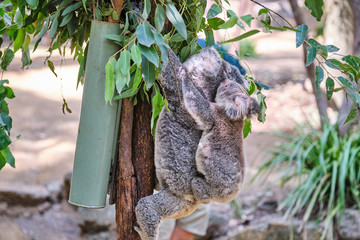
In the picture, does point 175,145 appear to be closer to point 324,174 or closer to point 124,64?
point 124,64

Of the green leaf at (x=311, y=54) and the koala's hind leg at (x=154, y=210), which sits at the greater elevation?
the green leaf at (x=311, y=54)

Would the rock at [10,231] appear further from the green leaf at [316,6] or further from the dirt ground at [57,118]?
the green leaf at [316,6]

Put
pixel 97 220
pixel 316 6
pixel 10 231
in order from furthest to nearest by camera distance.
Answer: pixel 97 220
pixel 10 231
pixel 316 6

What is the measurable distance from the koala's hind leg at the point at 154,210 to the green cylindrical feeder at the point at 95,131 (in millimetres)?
133

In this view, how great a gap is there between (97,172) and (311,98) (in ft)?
21.4

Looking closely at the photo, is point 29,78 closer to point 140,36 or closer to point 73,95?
point 73,95

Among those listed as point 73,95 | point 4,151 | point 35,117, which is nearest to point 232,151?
point 4,151

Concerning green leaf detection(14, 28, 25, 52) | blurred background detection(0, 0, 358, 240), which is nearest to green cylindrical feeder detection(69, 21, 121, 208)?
green leaf detection(14, 28, 25, 52)

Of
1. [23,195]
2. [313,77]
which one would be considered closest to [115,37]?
[313,77]

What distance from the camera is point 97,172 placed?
143 cm

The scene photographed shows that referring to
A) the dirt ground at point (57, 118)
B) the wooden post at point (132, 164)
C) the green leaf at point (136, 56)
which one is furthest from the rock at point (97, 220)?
the green leaf at point (136, 56)

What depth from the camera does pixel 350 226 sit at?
155 inches

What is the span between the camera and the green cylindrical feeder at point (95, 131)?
139cm

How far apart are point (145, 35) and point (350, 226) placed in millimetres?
3373
